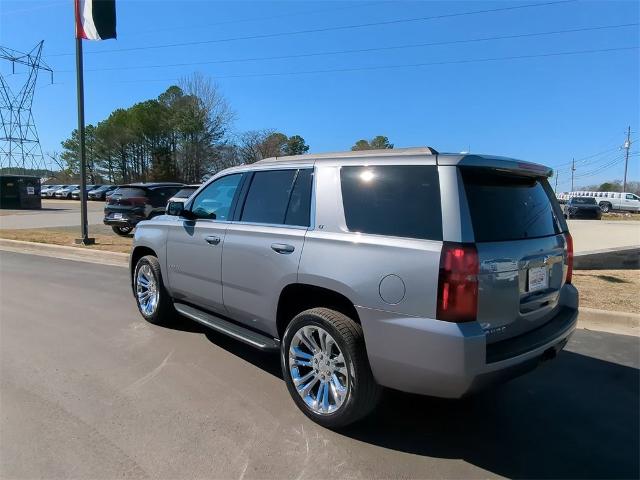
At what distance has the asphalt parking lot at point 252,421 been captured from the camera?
112 inches

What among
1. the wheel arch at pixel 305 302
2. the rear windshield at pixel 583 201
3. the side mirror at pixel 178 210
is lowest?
the wheel arch at pixel 305 302

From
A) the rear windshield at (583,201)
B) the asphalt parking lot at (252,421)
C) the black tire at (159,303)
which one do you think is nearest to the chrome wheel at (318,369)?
the asphalt parking lot at (252,421)

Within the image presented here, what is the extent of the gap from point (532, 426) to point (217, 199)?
10.9ft

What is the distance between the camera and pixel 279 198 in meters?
3.94

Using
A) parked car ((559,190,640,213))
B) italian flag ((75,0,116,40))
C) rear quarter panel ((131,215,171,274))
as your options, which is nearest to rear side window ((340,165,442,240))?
rear quarter panel ((131,215,171,274))

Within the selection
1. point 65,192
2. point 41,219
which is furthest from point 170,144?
point 41,219

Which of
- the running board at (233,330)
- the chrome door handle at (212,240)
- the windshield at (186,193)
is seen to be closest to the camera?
the running board at (233,330)

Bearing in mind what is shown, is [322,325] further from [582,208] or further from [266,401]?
[582,208]

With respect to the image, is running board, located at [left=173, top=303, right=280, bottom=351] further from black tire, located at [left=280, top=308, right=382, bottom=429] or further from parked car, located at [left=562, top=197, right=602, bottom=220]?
parked car, located at [left=562, top=197, right=602, bottom=220]

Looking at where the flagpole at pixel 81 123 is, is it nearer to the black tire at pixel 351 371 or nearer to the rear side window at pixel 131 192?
the rear side window at pixel 131 192

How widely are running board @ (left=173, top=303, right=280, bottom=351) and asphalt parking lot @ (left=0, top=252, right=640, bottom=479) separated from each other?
37 cm

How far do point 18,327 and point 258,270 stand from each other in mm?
3510

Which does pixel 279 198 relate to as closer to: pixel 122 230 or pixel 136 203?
pixel 136 203

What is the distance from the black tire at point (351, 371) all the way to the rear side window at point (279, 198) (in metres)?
0.77
